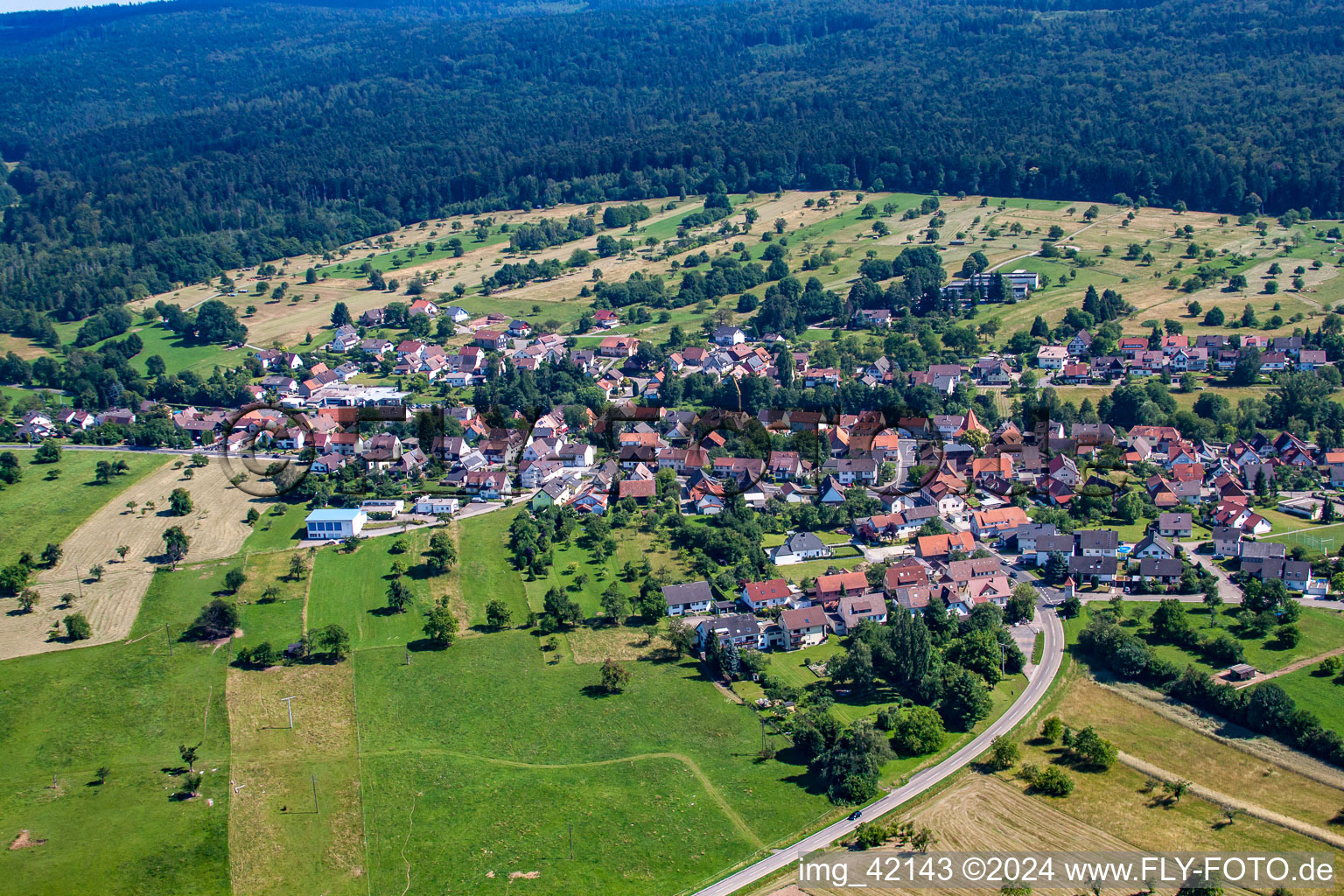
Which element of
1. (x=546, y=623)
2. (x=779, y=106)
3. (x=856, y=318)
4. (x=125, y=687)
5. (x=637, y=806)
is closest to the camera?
(x=637, y=806)

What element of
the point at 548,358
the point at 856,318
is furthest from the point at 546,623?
the point at 856,318

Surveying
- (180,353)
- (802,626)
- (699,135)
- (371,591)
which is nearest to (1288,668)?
(802,626)

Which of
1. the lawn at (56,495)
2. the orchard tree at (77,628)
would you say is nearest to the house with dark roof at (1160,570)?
the orchard tree at (77,628)

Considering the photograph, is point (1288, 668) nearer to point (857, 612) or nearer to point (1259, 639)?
point (1259, 639)

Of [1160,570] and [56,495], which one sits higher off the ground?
[56,495]

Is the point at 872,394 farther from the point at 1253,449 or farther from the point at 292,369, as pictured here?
the point at 292,369

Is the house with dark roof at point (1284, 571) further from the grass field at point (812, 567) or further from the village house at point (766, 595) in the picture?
the village house at point (766, 595)
